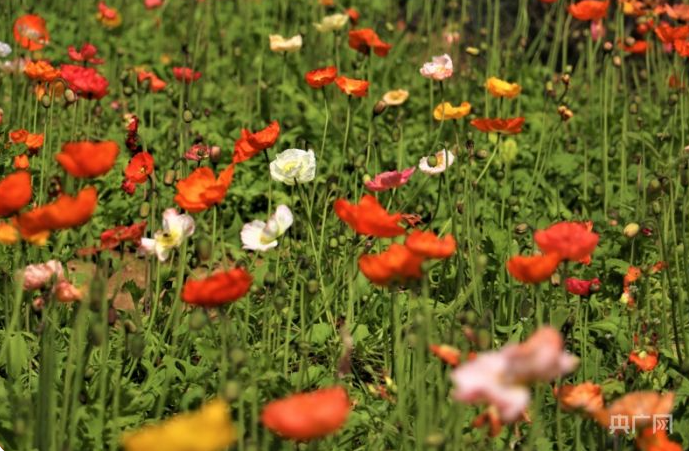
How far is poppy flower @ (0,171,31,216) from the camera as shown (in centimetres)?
172

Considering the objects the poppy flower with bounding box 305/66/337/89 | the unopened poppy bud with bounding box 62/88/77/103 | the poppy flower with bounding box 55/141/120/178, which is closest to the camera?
the poppy flower with bounding box 55/141/120/178

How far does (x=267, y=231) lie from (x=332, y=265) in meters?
0.55

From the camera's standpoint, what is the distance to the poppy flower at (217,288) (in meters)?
1.63

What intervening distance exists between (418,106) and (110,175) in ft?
4.27

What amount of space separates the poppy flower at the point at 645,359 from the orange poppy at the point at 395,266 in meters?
0.52

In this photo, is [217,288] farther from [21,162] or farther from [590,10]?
[590,10]

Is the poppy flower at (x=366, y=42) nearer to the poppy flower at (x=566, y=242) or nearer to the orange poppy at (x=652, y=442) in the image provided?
the poppy flower at (x=566, y=242)

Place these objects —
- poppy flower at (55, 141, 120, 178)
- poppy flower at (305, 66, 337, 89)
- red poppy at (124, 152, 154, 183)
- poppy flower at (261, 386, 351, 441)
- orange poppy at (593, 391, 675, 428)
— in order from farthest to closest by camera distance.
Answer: poppy flower at (305, 66, 337, 89)
red poppy at (124, 152, 154, 183)
poppy flower at (55, 141, 120, 178)
orange poppy at (593, 391, 675, 428)
poppy flower at (261, 386, 351, 441)

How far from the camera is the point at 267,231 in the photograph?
2.14m

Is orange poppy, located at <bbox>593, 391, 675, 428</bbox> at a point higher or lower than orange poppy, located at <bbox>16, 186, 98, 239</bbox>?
lower

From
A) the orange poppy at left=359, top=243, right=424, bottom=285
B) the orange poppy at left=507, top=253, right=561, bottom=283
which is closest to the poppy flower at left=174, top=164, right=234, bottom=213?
the orange poppy at left=359, top=243, right=424, bottom=285

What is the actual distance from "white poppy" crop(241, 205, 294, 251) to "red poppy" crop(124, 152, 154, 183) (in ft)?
1.06

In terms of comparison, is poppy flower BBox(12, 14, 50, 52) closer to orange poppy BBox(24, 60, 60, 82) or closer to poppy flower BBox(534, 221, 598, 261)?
orange poppy BBox(24, 60, 60, 82)

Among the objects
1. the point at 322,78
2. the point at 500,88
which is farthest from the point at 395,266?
the point at 500,88
